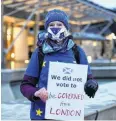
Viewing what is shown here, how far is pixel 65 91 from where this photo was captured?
3.13 metres

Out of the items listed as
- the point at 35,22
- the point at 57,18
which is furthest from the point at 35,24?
the point at 57,18

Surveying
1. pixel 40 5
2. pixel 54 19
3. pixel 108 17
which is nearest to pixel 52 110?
pixel 54 19

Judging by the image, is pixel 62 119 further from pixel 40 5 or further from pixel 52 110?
pixel 40 5

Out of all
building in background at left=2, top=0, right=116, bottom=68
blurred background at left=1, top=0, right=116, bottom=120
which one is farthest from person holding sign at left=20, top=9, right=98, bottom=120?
building in background at left=2, top=0, right=116, bottom=68

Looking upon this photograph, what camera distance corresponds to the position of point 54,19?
3223 mm

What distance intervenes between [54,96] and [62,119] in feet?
0.63

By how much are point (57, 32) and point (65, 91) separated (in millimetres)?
435

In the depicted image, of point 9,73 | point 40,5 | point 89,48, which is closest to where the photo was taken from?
point 9,73

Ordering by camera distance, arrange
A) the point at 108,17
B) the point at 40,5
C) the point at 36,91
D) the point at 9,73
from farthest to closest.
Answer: the point at 108,17
the point at 40,5
the point at 9,73
the point at 36,91

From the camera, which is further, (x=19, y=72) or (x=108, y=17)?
(x=108, y=17)

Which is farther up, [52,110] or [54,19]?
[54,19]

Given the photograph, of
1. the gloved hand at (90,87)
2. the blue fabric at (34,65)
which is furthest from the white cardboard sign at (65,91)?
the blue fabric at (34,65)

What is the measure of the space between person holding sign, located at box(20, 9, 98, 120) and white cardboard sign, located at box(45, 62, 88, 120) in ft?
0.18

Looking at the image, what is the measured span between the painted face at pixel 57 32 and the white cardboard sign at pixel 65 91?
190mm
